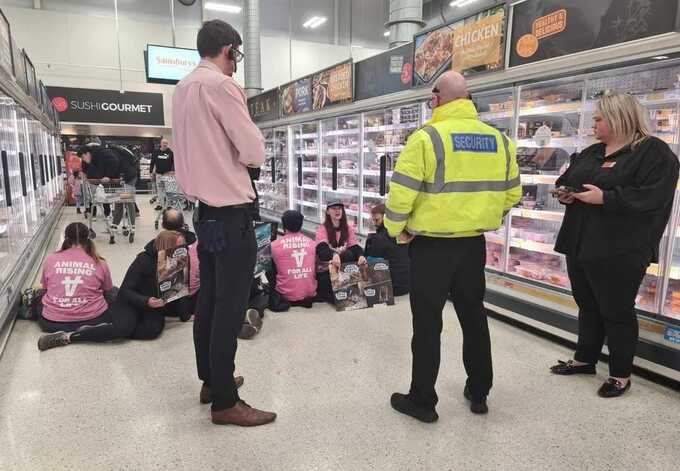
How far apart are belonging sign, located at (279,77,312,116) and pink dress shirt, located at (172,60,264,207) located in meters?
5.54

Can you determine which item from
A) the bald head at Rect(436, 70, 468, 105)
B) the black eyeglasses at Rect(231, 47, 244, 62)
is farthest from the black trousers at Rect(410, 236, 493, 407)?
the black eyeglasses at Rect(231, 47, 244, 62)

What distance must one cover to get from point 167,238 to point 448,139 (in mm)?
2264

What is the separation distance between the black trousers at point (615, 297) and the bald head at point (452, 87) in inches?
48.8

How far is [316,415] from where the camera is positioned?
2447 millimetres

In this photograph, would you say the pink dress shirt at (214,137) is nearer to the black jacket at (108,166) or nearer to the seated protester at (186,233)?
the seated protester at (186,233)

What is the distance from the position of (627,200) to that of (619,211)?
0.26 feet

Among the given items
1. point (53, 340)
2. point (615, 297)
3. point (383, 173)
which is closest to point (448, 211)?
point (615, 297)

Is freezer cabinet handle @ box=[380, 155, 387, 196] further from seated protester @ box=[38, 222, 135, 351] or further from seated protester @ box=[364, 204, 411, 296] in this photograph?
seated protester @ box=[38, 222, 135, 351]

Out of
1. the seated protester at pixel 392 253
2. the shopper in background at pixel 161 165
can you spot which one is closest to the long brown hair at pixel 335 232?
the seated protester at pixel 392 253

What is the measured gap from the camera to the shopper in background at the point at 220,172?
6.44 ft

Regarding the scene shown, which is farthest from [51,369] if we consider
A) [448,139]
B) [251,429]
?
[448,139]

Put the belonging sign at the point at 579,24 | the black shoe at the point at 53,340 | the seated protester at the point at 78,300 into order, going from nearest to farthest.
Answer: the belonging sign at the point at 579,24
the black shoe at the point at 53,340
the seated protester at the point at 78,300

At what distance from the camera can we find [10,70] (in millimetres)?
4809

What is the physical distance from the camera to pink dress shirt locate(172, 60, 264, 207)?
195 cm
